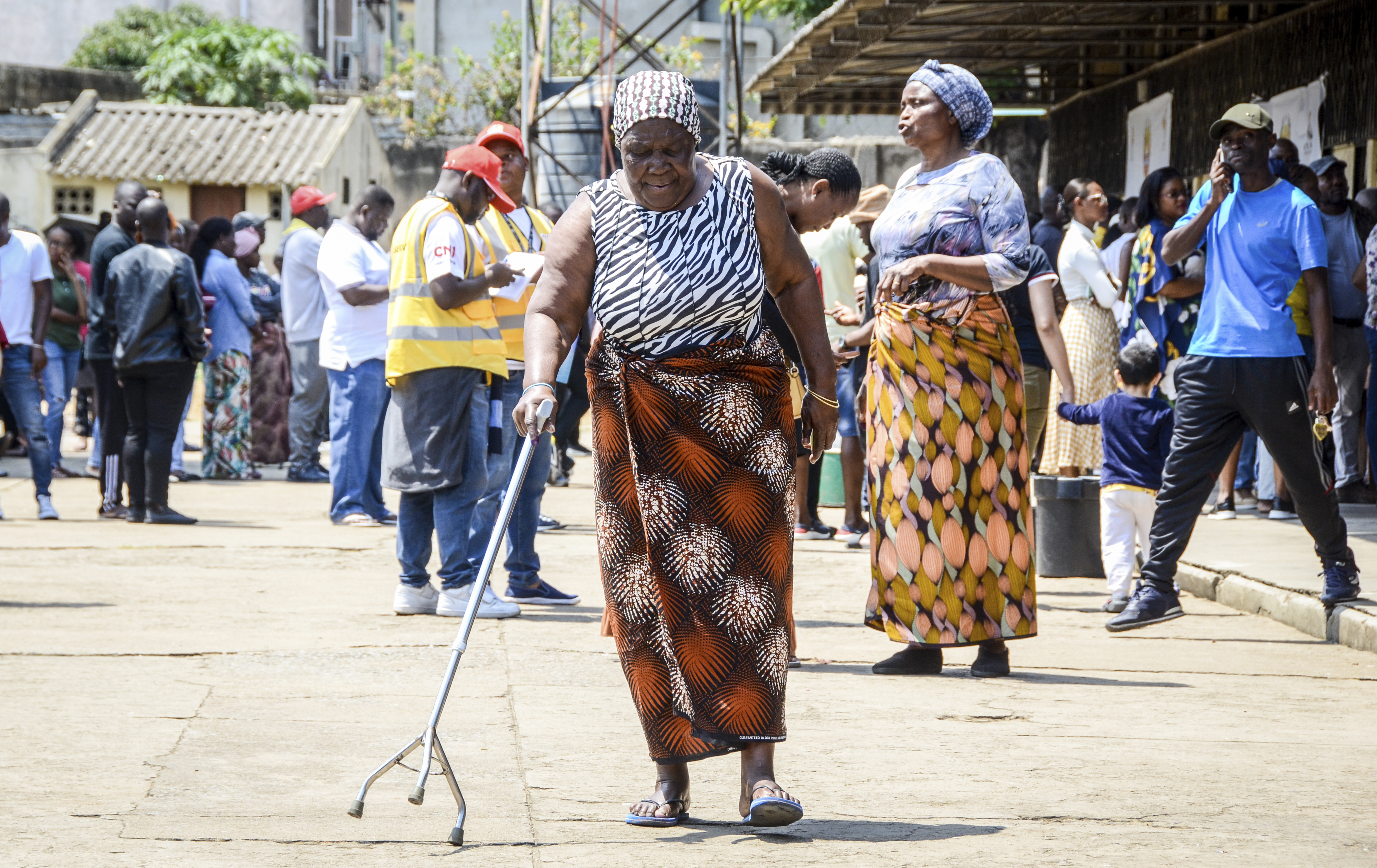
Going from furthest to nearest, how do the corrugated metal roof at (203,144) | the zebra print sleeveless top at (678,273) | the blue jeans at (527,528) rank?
the corrugated metal roof at (203,144), the blue jeans at (527,528), the zebra print sleeveless top at (678,273)

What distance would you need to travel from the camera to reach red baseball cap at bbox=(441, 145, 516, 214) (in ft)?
22.5

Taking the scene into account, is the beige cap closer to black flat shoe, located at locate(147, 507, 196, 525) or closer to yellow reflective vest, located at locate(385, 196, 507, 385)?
yellow reflective vest, located at locate(385, 196, 507, 385)

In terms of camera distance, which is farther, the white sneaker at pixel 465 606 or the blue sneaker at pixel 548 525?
the blue sneaker at pixel 548 525

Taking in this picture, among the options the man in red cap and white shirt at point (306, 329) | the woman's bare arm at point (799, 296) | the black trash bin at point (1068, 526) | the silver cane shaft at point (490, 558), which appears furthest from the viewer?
the man in red cap and white shirt at point (306, 329)

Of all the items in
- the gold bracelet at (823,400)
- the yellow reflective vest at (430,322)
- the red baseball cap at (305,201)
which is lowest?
the gold bracelet at (823,400)

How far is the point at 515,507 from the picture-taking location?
7328 millimetres

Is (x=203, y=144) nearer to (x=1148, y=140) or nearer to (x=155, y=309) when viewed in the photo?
(x=1148, y=140)

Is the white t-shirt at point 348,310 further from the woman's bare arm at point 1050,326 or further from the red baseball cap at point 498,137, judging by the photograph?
the woman's bare arm at point 1050,326

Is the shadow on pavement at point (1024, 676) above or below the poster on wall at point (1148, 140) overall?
below

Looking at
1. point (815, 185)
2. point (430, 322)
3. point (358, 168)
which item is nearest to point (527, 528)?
point (430, 322)

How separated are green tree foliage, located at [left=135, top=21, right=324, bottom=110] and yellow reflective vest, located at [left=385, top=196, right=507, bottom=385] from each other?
1090 inches

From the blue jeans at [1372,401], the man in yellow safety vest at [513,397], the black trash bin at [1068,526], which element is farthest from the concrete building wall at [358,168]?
the man in yellow safety vest at [513,397]

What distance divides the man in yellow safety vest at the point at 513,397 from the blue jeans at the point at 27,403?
400 cm

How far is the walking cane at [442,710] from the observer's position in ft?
12.2
